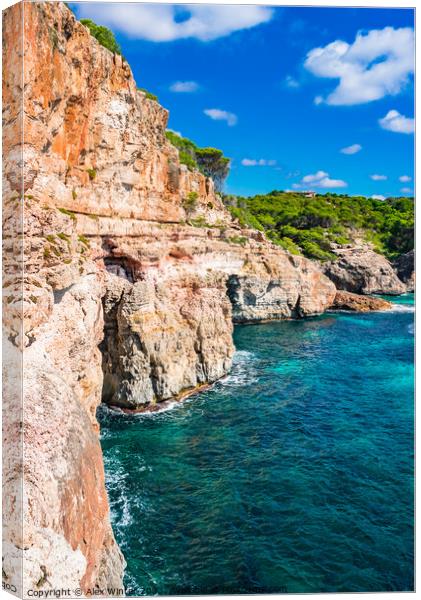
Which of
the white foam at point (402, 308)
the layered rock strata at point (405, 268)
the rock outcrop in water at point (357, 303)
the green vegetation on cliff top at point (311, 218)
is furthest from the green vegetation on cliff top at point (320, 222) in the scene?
the rock outcrop in water at point (357, 303)

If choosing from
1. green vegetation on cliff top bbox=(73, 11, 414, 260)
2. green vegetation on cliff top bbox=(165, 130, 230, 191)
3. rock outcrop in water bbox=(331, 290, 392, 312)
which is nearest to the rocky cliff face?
rock outcrop in water bbox=(331, 290, 392, 312)

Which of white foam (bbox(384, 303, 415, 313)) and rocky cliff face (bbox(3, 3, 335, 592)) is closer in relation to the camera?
rocky cliff face (bbox(3, 3, 335, 592))

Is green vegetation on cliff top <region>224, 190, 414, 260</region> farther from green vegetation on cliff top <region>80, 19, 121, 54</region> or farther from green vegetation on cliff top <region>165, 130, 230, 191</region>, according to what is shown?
green vegetation on cliff top <region>80, 19, 121, 54</region>

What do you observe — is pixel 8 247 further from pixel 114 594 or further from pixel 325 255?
pixel 325 255

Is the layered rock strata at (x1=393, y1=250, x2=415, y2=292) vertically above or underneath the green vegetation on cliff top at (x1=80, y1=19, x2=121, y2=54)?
underneath

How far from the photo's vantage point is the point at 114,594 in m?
9.64

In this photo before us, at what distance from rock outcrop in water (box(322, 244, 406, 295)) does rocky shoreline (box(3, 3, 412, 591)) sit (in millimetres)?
24673

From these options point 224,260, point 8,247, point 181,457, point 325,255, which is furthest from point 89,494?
point 325,255

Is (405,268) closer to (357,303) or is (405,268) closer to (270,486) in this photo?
(357,303)

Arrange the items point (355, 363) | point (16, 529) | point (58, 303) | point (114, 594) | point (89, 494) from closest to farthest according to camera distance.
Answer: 1. point (16, 529)
2. point (89, 494)
3. point (114, 594)
4. point (58, 303)
5. point (355, 363)

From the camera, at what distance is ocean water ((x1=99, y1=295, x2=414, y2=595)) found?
490 inches

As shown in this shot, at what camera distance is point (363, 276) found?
215 feet

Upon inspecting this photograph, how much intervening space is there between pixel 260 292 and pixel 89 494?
40.1m

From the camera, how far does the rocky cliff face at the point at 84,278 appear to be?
7980mm
